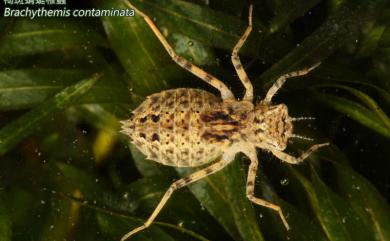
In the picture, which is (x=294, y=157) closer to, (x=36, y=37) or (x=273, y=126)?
(x=273, y=126)

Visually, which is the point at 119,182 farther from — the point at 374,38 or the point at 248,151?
the point at 374,38

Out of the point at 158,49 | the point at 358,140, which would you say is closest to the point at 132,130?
the point at 158,49

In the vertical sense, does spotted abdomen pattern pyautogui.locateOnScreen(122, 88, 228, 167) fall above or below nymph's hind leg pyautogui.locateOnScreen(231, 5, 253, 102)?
below

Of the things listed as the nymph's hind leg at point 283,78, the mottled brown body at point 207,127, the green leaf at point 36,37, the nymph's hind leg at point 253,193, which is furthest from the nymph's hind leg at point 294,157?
the green leaf at point 36,37

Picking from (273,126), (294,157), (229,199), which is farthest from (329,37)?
(229,199)

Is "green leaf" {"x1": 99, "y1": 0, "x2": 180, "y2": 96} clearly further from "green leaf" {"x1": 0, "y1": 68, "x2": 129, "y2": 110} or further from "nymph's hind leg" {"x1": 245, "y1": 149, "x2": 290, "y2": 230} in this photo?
"nymph's hind leg" {"x1": 245, "y1": 149, "x2": 290, "y2": 230}

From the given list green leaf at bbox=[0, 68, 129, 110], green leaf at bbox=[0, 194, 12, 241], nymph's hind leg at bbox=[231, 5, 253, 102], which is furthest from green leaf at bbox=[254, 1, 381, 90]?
green leaf at bbox=[0, 194, 12, 241]
